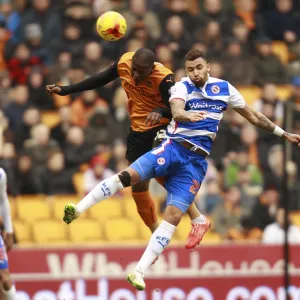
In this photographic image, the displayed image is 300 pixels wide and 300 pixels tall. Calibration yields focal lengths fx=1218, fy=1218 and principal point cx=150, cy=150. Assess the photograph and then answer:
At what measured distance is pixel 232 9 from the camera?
2258cm

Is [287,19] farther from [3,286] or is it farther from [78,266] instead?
[3,286]

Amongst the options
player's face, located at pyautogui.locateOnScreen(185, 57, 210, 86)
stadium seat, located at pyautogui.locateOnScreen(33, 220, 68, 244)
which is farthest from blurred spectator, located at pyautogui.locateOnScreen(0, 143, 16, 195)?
player's face, located at pyautogui.locateOnScreen(185, 57, 210, 86)

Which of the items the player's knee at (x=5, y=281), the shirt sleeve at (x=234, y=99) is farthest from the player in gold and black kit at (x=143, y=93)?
the player's knee at (x=5, y=281)

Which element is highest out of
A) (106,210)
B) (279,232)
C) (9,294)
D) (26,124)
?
(26,124)

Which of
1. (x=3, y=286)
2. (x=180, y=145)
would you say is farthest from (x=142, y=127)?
(x=3, y=286)

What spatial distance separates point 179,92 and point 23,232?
603 cm

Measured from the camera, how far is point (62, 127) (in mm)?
19375

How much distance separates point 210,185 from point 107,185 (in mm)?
5897

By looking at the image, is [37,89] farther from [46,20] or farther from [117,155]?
[117,155]

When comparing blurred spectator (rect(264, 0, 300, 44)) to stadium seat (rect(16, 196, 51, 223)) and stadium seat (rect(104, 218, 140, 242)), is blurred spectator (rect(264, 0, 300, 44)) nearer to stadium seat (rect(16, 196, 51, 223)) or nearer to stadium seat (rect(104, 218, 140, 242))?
stadium seat (rect(104, 218, 140, 242))

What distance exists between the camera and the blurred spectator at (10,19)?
2128 centimetres

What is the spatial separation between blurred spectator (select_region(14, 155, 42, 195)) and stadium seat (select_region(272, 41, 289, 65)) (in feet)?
19.6

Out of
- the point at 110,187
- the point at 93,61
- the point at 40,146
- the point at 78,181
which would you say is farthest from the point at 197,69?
the point at 93,61

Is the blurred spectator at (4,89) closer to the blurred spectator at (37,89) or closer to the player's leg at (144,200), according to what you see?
the blurred spectator at (37,89)
